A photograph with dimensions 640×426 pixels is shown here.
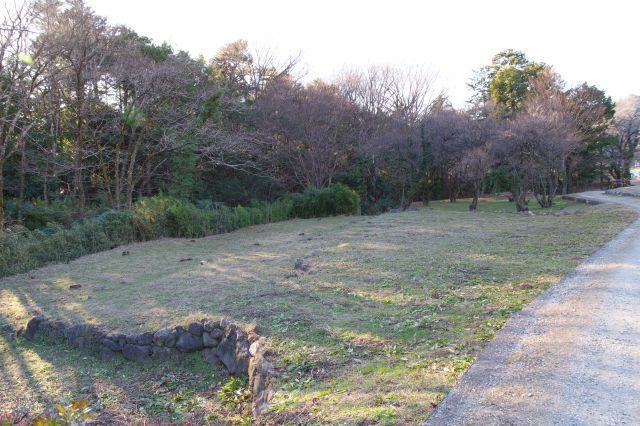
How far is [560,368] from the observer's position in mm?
3816

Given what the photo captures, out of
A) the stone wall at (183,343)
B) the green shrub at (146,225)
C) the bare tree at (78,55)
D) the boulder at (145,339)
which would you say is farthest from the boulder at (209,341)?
the bare tree at (78,55)

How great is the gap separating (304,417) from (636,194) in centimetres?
2522

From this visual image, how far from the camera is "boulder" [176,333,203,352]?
5734mm

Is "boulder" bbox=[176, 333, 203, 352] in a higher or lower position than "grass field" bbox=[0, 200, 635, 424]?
lower

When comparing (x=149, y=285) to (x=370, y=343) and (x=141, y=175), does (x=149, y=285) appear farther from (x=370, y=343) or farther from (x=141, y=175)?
(x=141, y=175)

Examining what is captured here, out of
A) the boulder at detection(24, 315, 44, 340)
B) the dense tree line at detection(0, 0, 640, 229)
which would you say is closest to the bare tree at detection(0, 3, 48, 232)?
the dense tree line at detection(0, 0, 640, 229)

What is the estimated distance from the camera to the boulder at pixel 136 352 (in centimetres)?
581

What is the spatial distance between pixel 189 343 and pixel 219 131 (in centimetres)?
1402

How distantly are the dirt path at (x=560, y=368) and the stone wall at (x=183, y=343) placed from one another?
82.6 inches

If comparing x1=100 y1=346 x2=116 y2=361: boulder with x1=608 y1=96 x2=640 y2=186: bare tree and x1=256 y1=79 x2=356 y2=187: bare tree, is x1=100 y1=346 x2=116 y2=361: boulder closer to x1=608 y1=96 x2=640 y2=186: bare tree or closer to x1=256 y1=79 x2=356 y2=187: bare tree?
x1=256 y1=79 x2=356 y2=187: bare tree

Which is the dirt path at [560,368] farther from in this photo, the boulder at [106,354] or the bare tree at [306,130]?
the bare tree at [306,130]

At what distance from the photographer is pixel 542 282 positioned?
22.2 feet

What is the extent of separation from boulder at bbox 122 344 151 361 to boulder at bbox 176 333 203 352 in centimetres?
39

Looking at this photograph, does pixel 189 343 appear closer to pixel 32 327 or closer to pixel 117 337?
pixel 117 337
